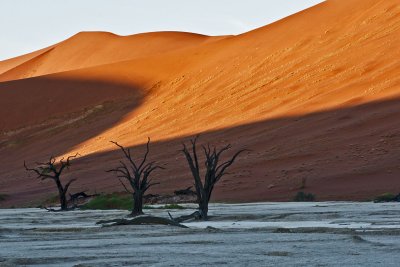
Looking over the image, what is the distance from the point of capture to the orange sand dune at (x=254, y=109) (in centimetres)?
4822

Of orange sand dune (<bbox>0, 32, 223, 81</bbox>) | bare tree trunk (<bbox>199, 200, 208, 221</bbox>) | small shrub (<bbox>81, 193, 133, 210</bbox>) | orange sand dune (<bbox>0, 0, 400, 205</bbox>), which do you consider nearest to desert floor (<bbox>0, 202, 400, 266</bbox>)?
bare tree trunk (<bbox>199, 200, 208, 221</bbox>)

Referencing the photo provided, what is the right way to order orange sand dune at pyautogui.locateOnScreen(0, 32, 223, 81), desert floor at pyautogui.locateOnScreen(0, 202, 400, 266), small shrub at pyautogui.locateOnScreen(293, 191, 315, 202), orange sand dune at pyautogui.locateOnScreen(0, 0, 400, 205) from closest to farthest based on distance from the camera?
desert floor at pyautogui.locateOnScreen(0, 202, 400, 266) < small shrub at pyautogui.locateOnScreen(293, 191, 315, 202) < orange sand dune at pyautogui.locateOnScreen(0, 0, 400, 205) < orange sand dune at pyautogui.locateOnScreen(0, 32, 223, 81)

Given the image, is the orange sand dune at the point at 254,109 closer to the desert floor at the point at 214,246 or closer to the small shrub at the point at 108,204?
the small shrub at the point at 108,204

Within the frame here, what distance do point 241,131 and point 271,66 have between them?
16763 mm

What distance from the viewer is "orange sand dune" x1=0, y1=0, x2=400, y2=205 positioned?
158ft

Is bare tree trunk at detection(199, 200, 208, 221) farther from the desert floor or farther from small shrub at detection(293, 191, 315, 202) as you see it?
small shrub at detection(293, 191, 315, 202)

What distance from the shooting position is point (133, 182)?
98.5 feet

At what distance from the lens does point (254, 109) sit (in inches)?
2645

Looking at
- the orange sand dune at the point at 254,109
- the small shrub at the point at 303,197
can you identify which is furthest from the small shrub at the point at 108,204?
the small shrub at the point at 303,197

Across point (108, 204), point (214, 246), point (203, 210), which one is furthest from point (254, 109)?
point (214, 246)

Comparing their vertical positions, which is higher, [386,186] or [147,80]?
[147,80]

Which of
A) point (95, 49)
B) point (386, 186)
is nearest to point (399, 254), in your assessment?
point (386, 186)

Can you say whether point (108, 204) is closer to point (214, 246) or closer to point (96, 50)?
point (214, 246)

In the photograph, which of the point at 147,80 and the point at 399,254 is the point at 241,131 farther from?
the point at 399,254
